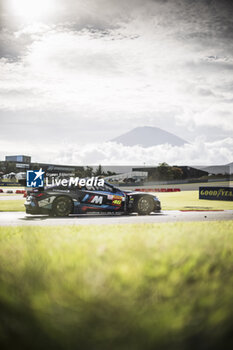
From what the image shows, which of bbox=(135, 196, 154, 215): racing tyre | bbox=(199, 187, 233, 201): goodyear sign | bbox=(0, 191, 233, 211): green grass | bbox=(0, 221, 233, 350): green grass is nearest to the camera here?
bbox=(0, 221, 233, 350): green grass

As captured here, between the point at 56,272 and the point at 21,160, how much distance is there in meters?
85.6

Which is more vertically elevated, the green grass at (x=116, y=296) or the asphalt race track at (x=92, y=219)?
the green grass at (x=116, y=296)

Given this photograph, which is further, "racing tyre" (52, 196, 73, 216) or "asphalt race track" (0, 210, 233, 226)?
"racing tyre" (52, 196, 73, 216)

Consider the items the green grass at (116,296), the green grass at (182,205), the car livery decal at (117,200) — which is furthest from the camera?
the green grass at (182,205)

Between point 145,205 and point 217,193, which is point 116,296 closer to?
point 145,205

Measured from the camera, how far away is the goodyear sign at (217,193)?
21.6 meters

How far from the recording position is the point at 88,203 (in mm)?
10125

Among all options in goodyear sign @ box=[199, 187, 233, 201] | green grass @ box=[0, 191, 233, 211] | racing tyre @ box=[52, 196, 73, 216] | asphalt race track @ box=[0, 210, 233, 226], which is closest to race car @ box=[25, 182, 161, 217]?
racing tyre @ box=[52, 196, 73, 216]

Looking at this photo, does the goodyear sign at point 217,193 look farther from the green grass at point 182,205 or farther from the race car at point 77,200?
the race car at point 77,200

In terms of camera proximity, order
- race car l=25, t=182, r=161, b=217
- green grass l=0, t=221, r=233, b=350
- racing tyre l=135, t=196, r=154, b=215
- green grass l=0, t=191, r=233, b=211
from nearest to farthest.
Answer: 1. green grass l=0, t=221, r=233, b=350
2. race car l=25, t=182, r=161, b=217
3. racing tyre l=135, t=196, r=154, b=215
4. green grass l=0, t=191, r=233, b=211

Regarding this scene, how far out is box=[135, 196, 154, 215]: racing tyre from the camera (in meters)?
10.8

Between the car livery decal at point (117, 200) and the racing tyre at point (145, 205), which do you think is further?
the racing tyre at point (145, 205)

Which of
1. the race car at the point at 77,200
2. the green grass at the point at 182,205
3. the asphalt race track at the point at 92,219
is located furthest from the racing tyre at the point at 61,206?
the green grass at the point at 182,205

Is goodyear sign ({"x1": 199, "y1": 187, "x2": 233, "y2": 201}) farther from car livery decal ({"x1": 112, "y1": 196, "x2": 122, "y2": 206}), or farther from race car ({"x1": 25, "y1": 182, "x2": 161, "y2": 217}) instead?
car livery decal ({"x1": 112, "y1": 196, "x2": 122, "y2": 206})
